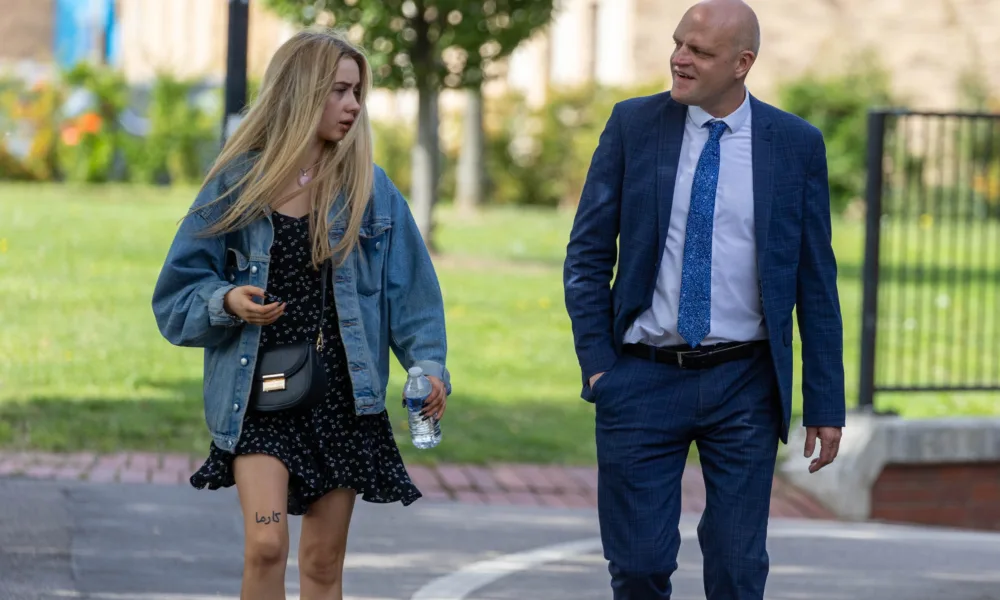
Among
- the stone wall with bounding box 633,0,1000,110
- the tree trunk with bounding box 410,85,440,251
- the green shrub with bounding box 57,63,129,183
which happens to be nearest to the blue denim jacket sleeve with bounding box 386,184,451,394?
the tree trunk with bounding box 410,85,440,251

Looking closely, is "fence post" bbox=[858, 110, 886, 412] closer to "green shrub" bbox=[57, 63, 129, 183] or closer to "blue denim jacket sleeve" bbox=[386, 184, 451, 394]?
"blue denim jacket sleeve" bbox=[386, 184, 451, 394]

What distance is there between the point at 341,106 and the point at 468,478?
3.90 meters

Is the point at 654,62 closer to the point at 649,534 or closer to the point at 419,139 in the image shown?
the point at 419,139

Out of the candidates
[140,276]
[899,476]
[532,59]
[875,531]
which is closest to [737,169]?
[875,531]

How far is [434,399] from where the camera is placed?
13.1 feet

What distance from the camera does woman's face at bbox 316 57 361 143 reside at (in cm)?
403

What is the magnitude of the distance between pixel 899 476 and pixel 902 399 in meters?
2.79

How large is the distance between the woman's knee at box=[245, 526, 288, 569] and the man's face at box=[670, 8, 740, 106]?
147cm

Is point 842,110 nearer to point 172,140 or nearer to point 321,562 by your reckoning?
point 172,140

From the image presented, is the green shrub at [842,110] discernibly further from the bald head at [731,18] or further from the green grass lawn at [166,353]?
the bald head at [731,18]

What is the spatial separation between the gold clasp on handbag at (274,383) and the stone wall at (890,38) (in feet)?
85.2

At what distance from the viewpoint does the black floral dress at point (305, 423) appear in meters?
3.95

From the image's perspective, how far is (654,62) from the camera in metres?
29.2

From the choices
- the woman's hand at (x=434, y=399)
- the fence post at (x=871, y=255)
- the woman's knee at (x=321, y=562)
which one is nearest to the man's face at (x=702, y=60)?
the woman's hand at (x=434, y=399)
